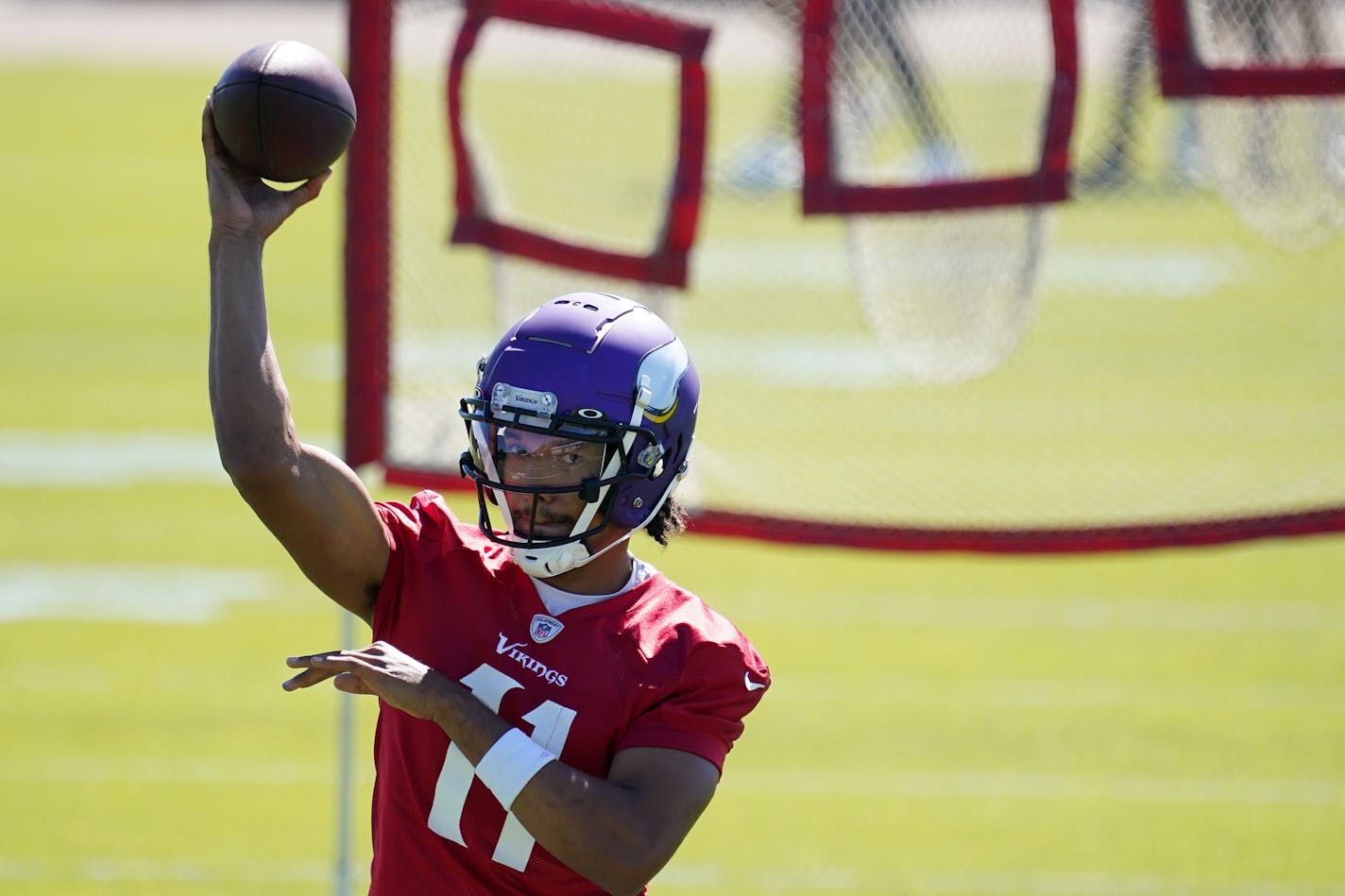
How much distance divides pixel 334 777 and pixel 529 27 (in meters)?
2.98

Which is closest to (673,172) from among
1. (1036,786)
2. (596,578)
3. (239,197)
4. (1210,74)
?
(1210,74)

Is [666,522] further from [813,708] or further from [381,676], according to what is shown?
[813,708]

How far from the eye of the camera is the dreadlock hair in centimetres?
273

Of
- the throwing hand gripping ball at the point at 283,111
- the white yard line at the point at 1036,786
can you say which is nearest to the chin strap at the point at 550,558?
the throwing hand gripping ball at the point at 283,111

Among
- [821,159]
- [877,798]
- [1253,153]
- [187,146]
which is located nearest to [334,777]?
[877,798]

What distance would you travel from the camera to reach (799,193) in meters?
4.17

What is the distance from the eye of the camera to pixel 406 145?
4242 mm

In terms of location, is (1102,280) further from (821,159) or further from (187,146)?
(187,146)

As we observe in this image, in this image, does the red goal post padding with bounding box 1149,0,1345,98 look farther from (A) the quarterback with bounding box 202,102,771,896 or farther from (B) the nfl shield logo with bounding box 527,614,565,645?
(B) the nfl shield logo with bounding box 527,614,565,645

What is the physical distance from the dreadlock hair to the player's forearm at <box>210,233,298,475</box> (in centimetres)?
62

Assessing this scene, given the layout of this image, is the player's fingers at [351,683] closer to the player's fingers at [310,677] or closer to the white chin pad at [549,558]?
the player's fingers at [310,677]

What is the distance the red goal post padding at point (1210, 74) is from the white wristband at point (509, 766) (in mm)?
2511

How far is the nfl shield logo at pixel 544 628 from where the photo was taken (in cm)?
251

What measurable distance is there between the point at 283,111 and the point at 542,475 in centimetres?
69
